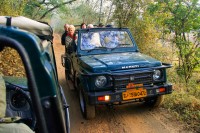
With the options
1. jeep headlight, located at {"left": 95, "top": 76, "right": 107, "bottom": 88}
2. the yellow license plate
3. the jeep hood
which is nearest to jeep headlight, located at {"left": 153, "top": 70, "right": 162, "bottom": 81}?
the jeep hood

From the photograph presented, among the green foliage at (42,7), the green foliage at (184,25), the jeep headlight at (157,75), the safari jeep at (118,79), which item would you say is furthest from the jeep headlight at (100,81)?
the green foliage at (42,7)

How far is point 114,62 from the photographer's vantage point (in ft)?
16.3

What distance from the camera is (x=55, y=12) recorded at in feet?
74.8

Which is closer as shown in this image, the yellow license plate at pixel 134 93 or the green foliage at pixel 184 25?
the yellow license plate at pixel 134 93

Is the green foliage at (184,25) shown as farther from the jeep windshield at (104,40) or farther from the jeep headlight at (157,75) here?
the jeep headlight at (157,75)

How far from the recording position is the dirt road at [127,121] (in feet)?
15.9

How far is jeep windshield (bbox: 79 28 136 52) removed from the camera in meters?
5.94

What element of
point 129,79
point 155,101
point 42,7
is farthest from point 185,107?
point 42,7

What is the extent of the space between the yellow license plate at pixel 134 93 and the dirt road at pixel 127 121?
552 millimetres

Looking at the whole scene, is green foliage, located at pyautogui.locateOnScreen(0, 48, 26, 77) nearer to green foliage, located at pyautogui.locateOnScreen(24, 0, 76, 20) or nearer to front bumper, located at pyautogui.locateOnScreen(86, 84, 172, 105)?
front bumper, located at pyautogui.locateOnScreen(86, 84, 172, 105)

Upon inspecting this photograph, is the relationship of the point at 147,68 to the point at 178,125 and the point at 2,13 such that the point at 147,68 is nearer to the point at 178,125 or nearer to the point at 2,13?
the point at 178,125

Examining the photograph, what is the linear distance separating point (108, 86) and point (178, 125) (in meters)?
1.48

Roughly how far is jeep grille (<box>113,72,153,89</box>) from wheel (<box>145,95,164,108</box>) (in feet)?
2.13

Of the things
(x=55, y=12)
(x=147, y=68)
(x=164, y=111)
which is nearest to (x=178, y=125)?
(x=164, y=111)
